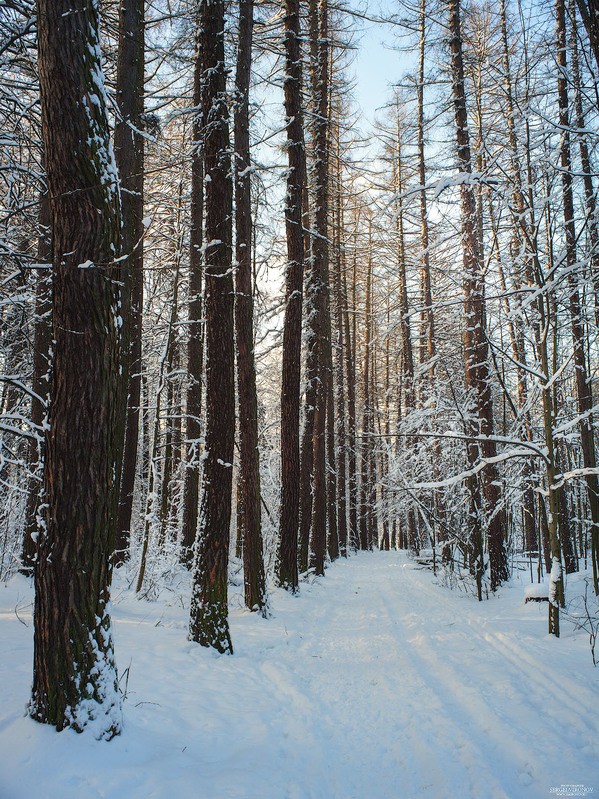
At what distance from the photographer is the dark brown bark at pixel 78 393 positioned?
3094 millimetres

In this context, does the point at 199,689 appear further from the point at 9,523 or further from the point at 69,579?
the point at 9,523

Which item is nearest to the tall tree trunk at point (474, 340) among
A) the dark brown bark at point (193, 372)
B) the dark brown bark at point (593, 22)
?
the dark brown bark at point (193, 372)

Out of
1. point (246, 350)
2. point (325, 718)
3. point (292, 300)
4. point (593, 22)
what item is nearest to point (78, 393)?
point (325, 718)

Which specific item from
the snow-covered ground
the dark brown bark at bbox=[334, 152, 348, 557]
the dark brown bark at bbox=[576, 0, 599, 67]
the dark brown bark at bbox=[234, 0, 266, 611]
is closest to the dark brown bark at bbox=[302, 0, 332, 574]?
the dark brown bark at bbox=[234, 0, 266, 611]

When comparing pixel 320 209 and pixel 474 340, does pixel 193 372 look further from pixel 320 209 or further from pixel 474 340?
pixel 474 340

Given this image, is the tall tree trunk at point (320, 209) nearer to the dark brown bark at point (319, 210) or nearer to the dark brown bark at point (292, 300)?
the dark brown bark at point (319, 210)

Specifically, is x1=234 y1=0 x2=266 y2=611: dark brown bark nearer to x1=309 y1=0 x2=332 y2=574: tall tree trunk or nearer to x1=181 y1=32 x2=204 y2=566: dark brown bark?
x1=181 y1=32 x2=204 y2=566: dark brown bark

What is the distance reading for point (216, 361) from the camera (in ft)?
19.9

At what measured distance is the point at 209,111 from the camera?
6.25 m

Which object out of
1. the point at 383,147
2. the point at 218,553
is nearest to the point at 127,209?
the point at 218,553

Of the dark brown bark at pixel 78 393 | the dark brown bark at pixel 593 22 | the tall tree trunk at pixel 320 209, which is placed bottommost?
the dark brown bark at pixel 78 393

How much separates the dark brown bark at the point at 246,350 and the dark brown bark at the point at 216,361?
5.06 feet

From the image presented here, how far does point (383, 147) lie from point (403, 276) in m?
5.35

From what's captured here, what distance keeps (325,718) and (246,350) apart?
5.85 metres
